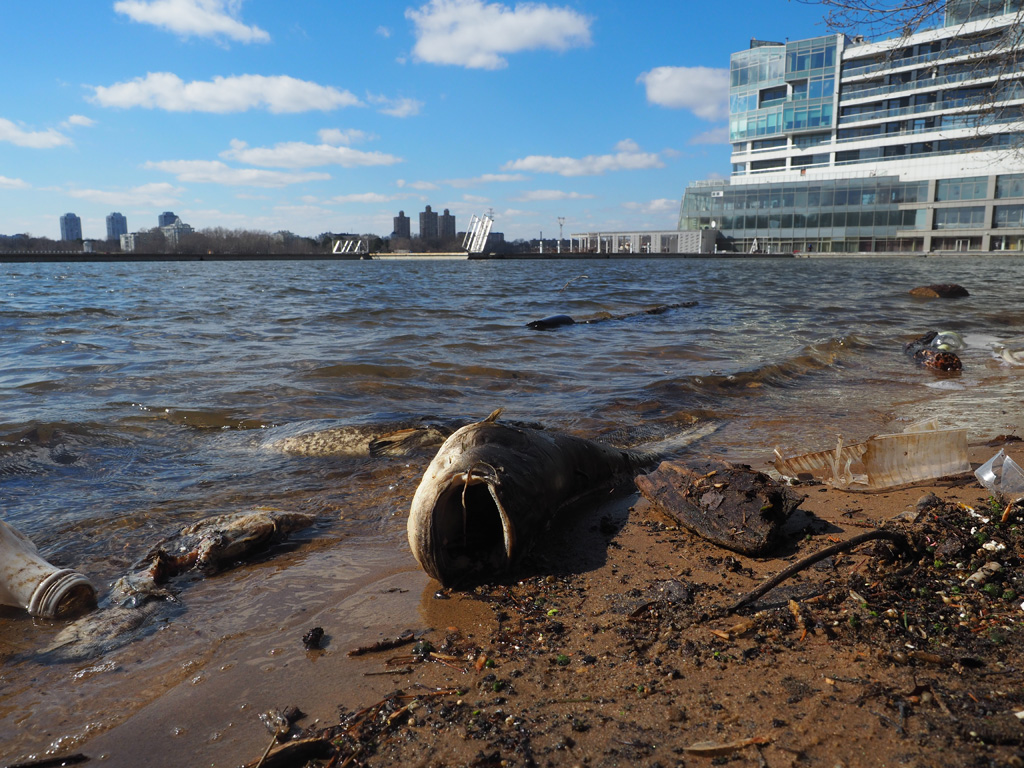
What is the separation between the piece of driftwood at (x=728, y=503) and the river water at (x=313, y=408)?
1353mm

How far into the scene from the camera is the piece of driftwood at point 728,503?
2930mm

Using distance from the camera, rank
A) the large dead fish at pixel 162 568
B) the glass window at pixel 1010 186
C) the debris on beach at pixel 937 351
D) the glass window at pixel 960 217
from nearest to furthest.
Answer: the large dead fish at pixel 162 568, the debris on beach at pixel 937 351, the glass window at pixel 1010 186, the glass window at pixel 960 217

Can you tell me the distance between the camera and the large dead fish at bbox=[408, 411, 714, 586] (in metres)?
2.80

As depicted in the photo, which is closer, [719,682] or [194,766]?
[194,766]

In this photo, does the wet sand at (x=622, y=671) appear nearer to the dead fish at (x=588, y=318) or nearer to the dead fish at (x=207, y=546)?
the dead fish at (x=207, y=546)

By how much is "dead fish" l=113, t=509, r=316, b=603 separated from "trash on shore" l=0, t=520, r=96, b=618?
0.49ft

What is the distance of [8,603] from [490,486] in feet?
6.94

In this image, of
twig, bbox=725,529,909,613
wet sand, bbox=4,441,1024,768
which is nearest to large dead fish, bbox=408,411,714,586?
wet sand, bbox=4,441,1024,768

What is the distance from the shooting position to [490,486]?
277 cm

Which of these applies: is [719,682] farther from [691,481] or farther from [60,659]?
[60,659]

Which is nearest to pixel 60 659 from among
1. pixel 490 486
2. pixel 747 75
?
pixel 490 486

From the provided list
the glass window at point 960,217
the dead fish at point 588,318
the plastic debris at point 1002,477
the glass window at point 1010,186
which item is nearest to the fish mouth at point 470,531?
the plastic debris at point 1002,477

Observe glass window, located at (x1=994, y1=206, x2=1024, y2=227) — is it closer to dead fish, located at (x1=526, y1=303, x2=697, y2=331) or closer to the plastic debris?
dead fish, located at (x1=526, y1=303, x2=697, y2=331)

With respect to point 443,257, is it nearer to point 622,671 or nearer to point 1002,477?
point 1002,477
